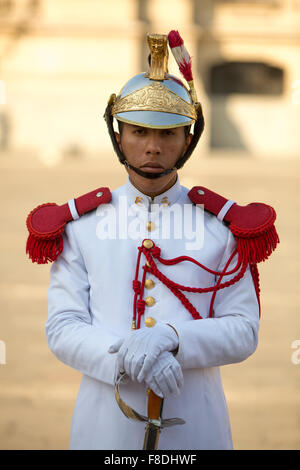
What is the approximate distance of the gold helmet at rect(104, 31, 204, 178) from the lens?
2125 millimetres

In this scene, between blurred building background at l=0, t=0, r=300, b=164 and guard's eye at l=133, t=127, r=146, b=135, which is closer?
guard's eye at l=133, t=127, r=146, b=135

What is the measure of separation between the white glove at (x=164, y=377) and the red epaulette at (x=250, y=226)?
461mm

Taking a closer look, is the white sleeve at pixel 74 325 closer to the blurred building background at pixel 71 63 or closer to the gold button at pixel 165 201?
the gold button at pixel 165 201

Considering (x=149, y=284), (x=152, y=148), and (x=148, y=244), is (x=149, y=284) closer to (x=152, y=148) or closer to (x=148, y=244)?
(x=148, y=244)

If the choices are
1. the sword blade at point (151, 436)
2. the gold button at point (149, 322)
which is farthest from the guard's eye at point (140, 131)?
the sword blade at point (151, 436)

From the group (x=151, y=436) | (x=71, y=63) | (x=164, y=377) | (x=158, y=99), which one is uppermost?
(x=71, y=63)

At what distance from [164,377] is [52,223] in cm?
68

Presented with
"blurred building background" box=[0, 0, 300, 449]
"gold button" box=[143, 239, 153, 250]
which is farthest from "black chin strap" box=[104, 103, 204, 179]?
"blurred building background" box=[0, 0, 300, 449]

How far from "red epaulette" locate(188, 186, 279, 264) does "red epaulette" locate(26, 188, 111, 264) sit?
1.32 ft

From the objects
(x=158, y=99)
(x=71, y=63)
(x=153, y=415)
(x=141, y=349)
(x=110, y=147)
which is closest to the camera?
(x=141, y=349)

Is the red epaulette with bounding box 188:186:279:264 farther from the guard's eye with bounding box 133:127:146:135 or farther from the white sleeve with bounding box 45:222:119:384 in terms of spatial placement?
the white sleeve with bounding box 45:222:119:384

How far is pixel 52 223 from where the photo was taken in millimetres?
2271

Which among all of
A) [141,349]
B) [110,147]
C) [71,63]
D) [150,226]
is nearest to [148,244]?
[150,226]

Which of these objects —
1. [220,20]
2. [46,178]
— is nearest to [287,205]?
[46,178]
